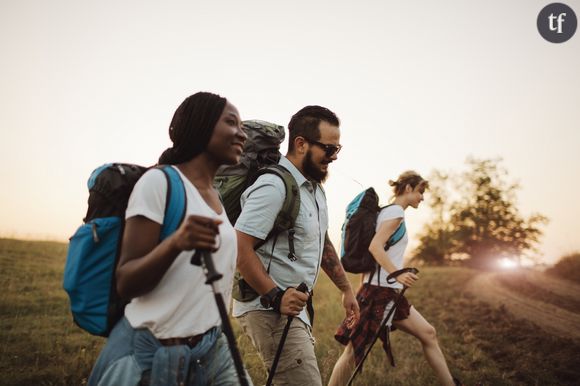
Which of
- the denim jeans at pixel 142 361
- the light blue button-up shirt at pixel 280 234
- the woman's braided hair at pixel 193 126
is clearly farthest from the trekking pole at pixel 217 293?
the light blue button-up shirt at pixel 280 234

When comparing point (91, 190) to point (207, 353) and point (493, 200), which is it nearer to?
point (207, 353)

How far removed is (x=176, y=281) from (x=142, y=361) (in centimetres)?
37

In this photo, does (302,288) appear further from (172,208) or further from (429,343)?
(429,343)

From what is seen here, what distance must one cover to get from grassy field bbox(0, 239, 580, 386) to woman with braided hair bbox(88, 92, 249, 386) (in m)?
3.98

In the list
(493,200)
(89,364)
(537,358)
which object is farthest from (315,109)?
(493,200)

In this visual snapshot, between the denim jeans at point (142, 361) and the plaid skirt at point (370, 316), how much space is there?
3.30 meters

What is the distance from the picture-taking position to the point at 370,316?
5.30 meters

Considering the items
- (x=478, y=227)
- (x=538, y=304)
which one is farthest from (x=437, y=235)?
(x=538, y=304)

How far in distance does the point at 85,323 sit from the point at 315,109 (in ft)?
8.41

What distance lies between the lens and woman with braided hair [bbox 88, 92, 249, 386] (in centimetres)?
189

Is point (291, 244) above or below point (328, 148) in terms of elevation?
below

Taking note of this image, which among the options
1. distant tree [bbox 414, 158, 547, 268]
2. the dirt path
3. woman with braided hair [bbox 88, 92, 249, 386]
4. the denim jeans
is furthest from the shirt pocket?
distant tree [bbox 414, 158, 547, 268]

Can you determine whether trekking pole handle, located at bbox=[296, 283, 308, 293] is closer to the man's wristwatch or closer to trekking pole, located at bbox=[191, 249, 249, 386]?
the man's wristwatch

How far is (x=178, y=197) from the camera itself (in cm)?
204
